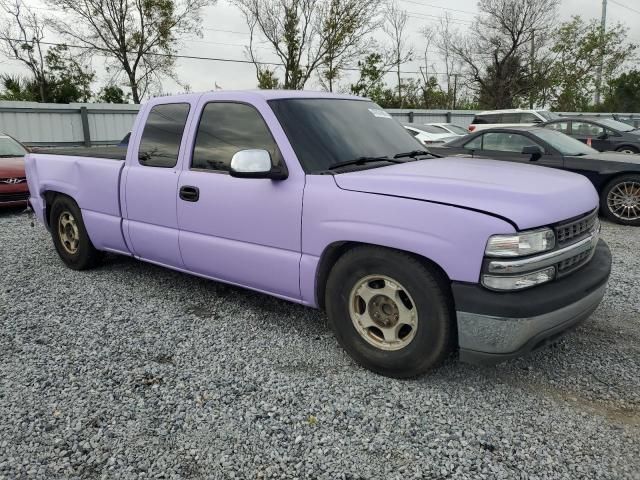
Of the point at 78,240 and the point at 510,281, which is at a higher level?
the point at 510,281

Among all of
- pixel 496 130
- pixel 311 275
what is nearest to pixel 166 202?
pixel 311 275

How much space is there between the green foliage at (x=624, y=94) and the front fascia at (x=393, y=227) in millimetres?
47571

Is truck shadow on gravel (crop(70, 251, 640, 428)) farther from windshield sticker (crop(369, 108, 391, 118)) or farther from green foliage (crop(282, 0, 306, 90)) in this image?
green foliage (crop(282, 0, 306, 90))

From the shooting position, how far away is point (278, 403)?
2842 millimetres

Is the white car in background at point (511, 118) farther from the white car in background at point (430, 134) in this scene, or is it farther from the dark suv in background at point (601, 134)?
the dark suv in background at point (601, 134)

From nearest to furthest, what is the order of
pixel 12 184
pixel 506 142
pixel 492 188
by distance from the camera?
1. pixel 492 188
2. pixel 12 184
3. pixel 506 142

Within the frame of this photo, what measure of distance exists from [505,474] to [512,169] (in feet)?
Result: 6.54

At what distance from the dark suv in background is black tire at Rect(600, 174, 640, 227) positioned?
19.3 feet

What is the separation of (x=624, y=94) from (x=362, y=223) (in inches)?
2014

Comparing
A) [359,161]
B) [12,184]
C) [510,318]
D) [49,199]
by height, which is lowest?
[510,318]

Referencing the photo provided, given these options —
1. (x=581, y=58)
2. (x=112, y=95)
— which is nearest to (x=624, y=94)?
(x=581, y=58)

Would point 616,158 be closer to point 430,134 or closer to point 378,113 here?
point 378,113

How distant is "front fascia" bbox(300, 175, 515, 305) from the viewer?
2.59 m

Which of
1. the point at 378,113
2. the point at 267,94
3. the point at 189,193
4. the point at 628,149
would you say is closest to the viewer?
the point at 267,94
